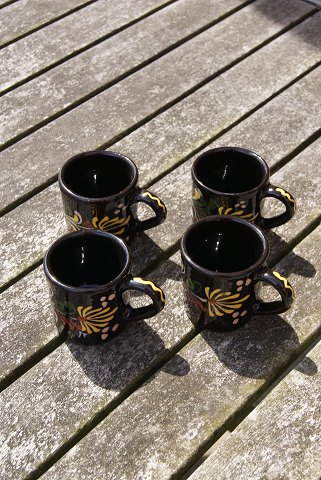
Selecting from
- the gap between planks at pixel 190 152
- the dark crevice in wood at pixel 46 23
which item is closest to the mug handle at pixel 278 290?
the gap between planks at pixel 190 152

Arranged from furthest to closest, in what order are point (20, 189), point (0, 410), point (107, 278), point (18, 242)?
point (20, 189) < point (18, 242) < point (107, 278) < point (0, 410)

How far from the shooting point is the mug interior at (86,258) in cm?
96

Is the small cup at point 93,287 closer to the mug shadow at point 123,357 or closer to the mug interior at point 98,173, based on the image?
the mug shadow at point 123,357

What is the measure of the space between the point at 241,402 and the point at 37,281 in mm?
375

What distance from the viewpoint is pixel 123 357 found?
3.19 ft

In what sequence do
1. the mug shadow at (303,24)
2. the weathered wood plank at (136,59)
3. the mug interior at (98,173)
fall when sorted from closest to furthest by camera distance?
1. the mug interior at (98,173)
2. the weathered wood plank at (136,59)
3. the mug shadow at (303,24)

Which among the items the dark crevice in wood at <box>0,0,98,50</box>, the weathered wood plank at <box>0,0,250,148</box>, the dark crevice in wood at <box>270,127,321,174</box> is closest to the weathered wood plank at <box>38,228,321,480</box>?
the dark crevice in wood at <box>270,127,321,174</box>

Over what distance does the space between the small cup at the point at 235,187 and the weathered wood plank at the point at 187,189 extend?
0.25ft

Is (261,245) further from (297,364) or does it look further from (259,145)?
(259,145)

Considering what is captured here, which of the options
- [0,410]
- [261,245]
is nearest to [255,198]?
[261,245]

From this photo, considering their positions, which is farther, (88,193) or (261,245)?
(88,193)

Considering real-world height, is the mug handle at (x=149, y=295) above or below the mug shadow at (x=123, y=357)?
above

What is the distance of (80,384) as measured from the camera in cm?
94

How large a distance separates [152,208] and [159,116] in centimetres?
38
